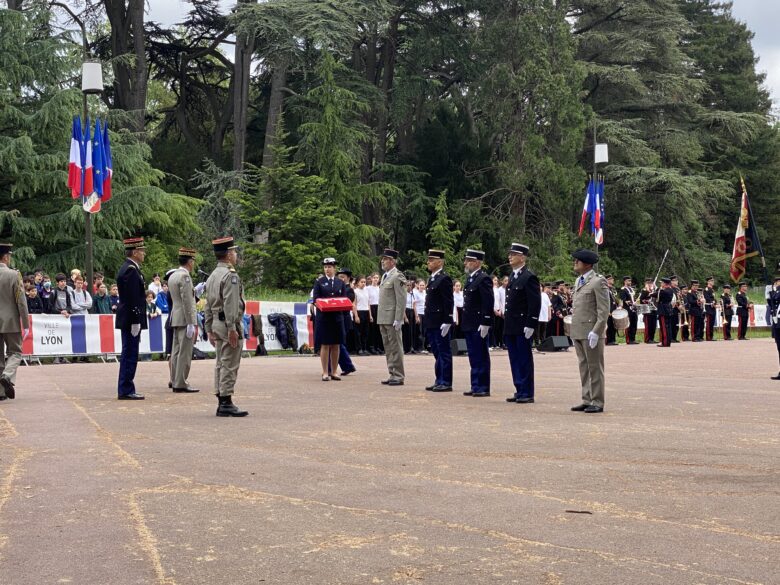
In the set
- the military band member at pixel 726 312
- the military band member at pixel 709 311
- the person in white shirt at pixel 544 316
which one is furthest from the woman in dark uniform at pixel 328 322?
the military band member at pixel 726 312

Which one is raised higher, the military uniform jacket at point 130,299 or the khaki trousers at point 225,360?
the military uniform jacket at point 130,299

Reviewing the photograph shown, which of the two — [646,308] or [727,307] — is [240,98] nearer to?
[646,308]

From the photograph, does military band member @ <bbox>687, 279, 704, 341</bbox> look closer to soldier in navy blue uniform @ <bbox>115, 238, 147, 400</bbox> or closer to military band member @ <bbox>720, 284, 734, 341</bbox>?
military band member @ <bbox>720, 284, 734, 341</bbox>

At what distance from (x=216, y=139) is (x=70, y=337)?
2555 centimetres

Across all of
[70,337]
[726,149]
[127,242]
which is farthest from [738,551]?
[726,149]

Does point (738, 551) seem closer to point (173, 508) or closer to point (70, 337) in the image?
point (173, 508)

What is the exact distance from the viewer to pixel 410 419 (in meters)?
11.9

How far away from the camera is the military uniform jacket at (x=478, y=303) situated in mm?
14919

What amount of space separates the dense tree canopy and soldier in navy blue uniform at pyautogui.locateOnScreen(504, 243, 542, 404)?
20360 millimetres

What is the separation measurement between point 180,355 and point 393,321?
11.1ft

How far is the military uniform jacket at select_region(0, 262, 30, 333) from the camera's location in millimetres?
13664

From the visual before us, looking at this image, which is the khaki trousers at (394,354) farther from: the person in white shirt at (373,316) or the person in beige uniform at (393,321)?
the person in white shirt at (373,316)

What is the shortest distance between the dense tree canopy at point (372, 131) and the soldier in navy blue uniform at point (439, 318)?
18.2m

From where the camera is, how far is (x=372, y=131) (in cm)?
4272
